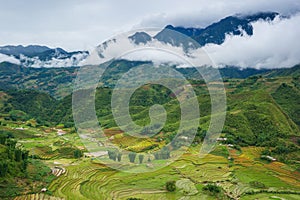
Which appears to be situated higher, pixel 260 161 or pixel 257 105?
pixel 257 105

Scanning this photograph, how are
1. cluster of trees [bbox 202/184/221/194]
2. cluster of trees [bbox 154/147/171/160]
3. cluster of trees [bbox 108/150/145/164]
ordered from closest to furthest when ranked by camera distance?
cluster of trees [bbox 202/184/221/194] < cluster of trees [bbox 108/150/145/164] < cluster of trees [bbox 154/147/171/160]

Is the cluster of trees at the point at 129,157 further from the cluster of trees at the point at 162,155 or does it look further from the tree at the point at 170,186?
the tree at the point at 170,186

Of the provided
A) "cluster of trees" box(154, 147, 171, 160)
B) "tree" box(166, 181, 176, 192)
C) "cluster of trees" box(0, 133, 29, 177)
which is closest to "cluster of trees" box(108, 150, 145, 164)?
"cluster of trees" box(154, 147, 171, 160)

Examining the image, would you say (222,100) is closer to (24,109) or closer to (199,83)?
(199,83)

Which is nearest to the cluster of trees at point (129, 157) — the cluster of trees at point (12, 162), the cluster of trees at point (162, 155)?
the cluster of trees at point (162, 155)

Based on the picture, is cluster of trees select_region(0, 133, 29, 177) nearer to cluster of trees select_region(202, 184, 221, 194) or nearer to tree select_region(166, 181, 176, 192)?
tree select_region(166, 181, 176, 192)

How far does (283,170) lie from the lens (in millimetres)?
33594

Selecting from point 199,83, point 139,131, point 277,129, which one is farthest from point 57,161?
point 199,83

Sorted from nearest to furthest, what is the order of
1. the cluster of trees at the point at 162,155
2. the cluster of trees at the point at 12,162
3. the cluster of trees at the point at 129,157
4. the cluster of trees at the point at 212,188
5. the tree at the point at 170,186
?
the cluster of trees at the point at 12,162
the cluster of trees at the point at 212,188
the tree at the point at 170,186
the cluster of trees at the point at 129,157
the cluster of trees at the point at 162,155

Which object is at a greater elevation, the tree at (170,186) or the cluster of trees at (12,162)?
the cluster of trees at (12,162)

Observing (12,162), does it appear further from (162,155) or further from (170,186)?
(162,155)

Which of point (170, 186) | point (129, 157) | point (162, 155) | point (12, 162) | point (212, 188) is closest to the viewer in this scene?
point (212, 188)

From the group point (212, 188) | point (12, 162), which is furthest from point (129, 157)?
point (12, 162)

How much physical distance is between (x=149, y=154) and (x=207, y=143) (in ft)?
31.6
